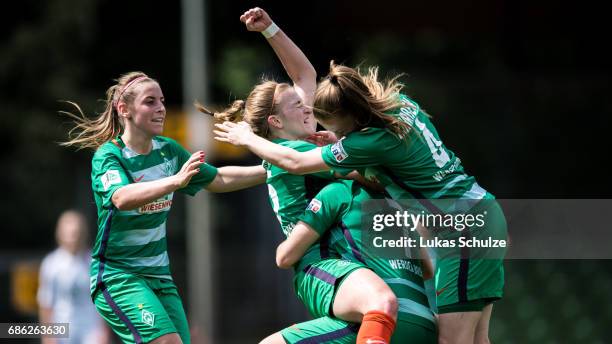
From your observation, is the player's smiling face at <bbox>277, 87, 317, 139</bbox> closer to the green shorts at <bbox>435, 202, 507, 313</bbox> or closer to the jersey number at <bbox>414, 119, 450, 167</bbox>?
the jersey number at <bbox>414, 119, 450, 167</bbox>

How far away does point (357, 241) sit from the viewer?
204 inches

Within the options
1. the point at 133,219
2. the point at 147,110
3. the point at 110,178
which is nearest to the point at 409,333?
the point at 133,219

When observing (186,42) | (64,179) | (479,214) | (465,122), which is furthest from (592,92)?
(479,214)

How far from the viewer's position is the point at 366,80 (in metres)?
5.20

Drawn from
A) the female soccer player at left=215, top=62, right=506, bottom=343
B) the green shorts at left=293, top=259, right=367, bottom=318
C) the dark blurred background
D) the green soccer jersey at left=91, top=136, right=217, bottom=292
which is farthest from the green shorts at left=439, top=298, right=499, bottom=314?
the dark blurred background

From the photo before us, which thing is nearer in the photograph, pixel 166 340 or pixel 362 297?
pixel 362 297

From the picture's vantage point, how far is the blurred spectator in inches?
365

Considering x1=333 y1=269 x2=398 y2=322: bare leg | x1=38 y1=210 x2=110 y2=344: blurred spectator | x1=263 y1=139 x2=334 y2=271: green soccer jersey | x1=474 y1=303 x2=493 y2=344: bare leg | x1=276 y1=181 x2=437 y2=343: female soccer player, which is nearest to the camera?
x1=333 y1=269 x2=398 y2=322: bare leg

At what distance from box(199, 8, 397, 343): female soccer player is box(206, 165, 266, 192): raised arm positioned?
297 mm

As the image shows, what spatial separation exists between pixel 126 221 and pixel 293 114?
3.58 feet

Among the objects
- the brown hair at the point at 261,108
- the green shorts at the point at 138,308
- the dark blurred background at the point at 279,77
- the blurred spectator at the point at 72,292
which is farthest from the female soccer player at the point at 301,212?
the dark blurred background at the point at 279,77

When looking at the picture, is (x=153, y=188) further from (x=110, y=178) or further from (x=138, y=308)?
(x=138, y=308)

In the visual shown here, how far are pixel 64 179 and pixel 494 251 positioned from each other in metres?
14.0

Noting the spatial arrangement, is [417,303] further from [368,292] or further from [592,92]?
[592,92]
